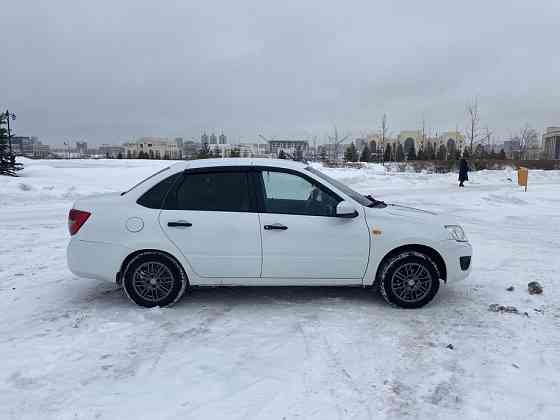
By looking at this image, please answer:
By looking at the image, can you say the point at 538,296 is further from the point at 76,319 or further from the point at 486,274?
the point at 76,319

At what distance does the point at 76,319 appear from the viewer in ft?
14.5

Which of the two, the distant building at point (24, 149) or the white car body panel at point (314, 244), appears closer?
the white car body panel at point (314, 244)

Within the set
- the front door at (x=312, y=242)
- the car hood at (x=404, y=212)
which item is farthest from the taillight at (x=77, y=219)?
the car hood at (x=404, y=212)

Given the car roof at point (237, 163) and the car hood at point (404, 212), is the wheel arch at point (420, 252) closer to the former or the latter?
the car hood at point (404, 212)

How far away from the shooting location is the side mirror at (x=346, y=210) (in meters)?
4.48

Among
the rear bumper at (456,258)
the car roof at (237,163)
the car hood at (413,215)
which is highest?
the car roof at (237,163)

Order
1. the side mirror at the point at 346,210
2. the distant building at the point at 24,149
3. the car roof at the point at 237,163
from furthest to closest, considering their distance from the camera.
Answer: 1. the distant building at the point at 24,149
2. the car roof at the point at 237,163
3. the side mirror at the point at 346,210

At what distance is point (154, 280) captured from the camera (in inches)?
184

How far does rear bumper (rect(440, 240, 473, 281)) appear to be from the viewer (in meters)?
4.66

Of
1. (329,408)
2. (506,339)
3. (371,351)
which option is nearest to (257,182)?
(371,351)

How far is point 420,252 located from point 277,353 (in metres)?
2.08

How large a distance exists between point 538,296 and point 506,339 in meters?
1.54

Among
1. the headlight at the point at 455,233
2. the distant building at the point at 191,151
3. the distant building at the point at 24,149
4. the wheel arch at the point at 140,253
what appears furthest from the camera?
the distant building at the point at 24,149

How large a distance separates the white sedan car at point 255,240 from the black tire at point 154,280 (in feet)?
0.04
